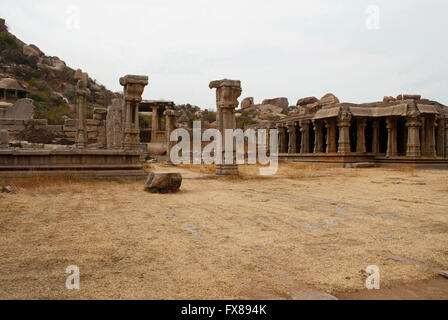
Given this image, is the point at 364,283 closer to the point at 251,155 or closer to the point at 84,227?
the point at 84,227

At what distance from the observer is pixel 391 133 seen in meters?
18.0

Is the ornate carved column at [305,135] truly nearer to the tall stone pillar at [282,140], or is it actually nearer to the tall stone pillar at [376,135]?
the tall stone pillar at [282,140]

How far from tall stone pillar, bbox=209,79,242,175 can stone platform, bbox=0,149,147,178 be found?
10.3ft

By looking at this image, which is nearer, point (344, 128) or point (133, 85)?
point (133, 85)

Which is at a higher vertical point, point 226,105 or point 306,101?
point 306,101

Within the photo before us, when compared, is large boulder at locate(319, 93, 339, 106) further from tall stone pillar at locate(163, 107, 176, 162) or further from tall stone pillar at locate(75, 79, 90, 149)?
tall stone pillar at locate(75, 79, 90, 149)

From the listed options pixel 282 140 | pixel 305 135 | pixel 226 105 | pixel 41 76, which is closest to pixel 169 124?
pixel 282 140

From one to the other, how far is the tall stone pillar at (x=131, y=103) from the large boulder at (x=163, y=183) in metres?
5.64

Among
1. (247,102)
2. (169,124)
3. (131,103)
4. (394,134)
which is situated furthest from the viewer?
(247,102)

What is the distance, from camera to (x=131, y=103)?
1276cm

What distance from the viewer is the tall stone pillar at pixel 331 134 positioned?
19203 millimetres

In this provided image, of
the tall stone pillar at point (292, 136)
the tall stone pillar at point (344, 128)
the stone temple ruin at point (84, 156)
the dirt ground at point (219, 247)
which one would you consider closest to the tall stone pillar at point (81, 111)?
the stone temple ruin at point (84, 156)

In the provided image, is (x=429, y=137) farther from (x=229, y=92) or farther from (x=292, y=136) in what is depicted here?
(x=229, y=92)

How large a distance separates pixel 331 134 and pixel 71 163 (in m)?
15.2
